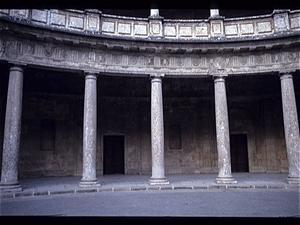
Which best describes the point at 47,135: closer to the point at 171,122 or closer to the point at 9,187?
the point at 9,187

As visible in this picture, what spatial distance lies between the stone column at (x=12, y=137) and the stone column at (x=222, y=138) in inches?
330

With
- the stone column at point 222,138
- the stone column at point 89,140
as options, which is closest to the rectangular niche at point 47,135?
the stone column at point 89,140

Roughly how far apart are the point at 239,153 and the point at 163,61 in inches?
337

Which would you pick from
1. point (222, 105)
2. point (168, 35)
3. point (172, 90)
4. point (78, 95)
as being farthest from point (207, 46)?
point (78, 95)

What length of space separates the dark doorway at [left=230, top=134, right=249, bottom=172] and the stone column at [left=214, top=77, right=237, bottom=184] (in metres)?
5.41

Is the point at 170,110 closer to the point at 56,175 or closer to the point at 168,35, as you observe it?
the point at 168,35

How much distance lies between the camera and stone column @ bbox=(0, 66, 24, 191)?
9.61 meters

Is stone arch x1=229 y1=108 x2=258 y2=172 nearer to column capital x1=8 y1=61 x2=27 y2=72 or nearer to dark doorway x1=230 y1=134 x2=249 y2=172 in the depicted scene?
dark doorway x1=230 y1=134 x2=249 y2=172

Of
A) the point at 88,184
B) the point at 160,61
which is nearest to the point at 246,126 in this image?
the point at 160,61

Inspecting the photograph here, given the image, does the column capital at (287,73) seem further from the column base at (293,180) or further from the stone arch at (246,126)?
the stone arch at (246,126)

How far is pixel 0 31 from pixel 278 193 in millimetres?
12222

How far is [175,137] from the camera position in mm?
16906

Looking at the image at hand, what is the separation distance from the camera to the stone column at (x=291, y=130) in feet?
36.4

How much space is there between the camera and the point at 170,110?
1706cm
